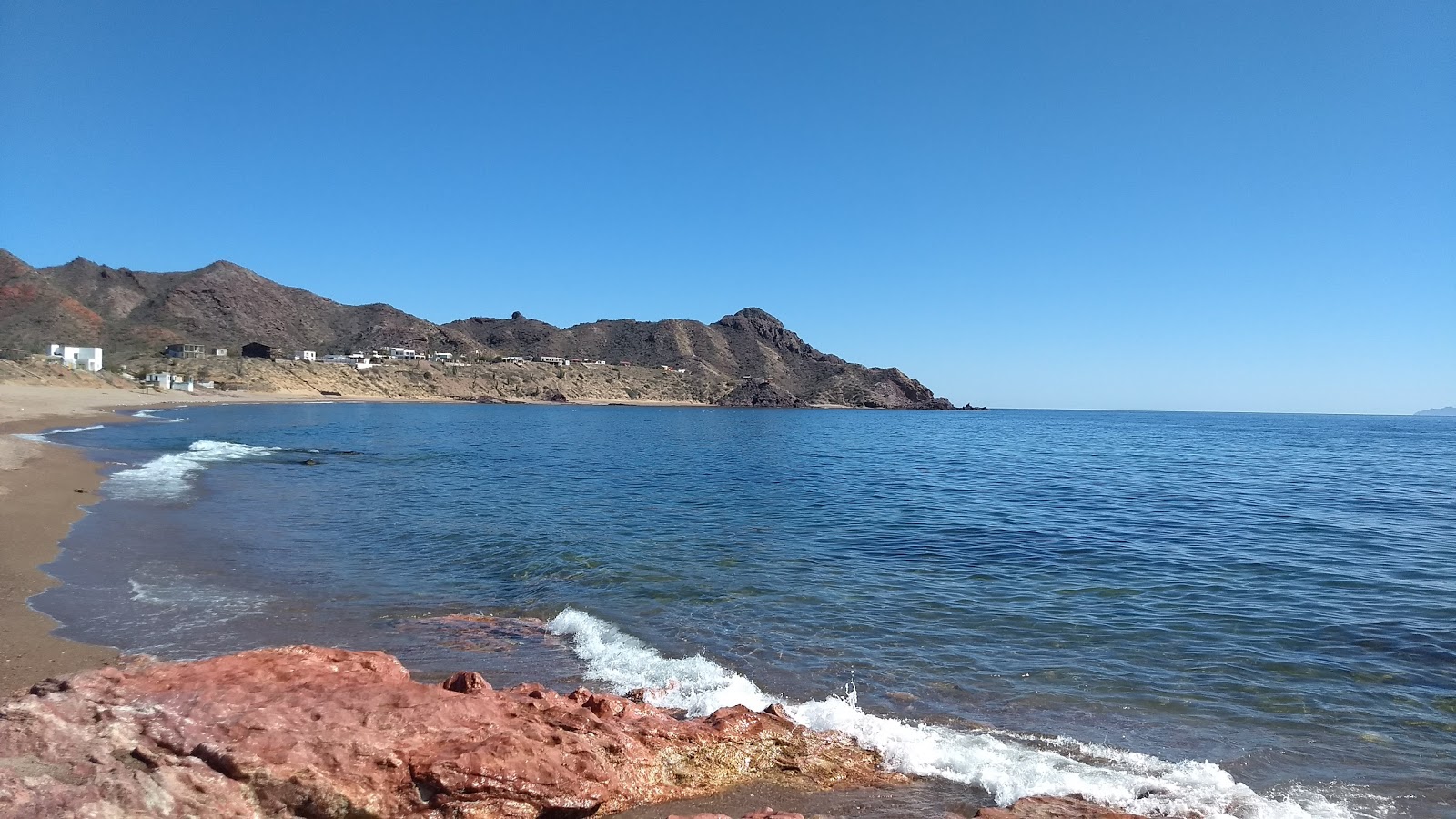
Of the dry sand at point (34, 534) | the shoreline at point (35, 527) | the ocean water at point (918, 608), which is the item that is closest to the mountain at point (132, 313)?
the shoreline at point (35, 527)

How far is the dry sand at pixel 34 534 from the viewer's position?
8.12 metres

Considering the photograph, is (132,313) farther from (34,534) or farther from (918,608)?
(918,608)

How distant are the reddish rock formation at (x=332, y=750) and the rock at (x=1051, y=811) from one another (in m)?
1.19

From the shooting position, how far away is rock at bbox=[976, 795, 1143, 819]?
17.6 feet

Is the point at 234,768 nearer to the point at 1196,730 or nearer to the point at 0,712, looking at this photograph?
the point at 0,712

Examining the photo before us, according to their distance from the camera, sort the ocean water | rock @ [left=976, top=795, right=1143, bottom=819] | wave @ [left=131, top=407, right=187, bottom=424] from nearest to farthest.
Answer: rock @ [left=976, top=795, right=1143, bottom=819], the ocean water, wave @ [left=131, top=407, right=187, bottom=424]

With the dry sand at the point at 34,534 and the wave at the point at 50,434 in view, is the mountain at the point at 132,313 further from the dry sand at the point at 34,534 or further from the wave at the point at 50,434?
the dry sand at the point at 34,534

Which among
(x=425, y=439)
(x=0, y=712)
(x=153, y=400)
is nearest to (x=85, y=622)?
(x=0, y=712)

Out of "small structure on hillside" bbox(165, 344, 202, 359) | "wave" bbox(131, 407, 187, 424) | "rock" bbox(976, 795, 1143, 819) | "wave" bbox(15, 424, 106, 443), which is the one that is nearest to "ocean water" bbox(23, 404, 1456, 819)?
"rock" bbox(976, 795, 1143, 819)

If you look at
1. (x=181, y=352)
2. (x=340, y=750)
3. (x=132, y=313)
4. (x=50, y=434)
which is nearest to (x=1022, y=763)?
(x=340, y=750)

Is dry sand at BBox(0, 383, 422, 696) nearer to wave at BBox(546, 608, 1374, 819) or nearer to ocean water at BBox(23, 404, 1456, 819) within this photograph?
ocean water at BBox(23, 404, 1456, 819)

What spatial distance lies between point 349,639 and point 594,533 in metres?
8.97

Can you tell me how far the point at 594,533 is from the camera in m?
18.7

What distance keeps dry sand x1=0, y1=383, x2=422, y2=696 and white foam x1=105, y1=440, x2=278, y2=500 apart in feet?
2.68
